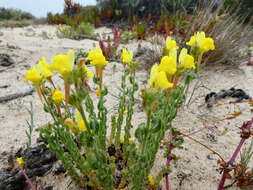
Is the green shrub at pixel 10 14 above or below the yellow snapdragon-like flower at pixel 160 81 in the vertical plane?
above

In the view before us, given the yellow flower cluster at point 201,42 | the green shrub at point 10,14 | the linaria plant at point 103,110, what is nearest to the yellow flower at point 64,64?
the linaria plant at point 103,110

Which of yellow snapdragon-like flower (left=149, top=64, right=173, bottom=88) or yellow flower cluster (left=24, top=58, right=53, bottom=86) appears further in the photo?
yellow flower cluster (left=24, top=58, right=53, bottom=86)

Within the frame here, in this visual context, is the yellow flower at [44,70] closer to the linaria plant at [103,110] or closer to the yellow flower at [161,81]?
the linaria plant at [103,110]

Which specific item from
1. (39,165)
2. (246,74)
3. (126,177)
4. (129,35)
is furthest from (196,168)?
(129,35)

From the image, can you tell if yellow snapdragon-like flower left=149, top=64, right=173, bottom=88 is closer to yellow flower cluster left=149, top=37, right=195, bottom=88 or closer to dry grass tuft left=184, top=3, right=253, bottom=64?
yellow flower cluster left=149, top=37, right=195, bottom=88

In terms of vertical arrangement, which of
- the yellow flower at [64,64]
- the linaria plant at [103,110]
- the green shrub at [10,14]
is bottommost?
the linaria plant at [103,110]

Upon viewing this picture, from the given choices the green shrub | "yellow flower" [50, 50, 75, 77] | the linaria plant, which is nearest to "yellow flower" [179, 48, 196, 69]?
the linaria plant

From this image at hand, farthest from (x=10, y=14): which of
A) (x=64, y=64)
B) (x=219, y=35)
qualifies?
(x=64, y=64)

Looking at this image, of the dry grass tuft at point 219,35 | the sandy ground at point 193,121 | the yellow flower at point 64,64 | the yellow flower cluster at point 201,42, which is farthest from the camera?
the dry grass tuft at point 219,35

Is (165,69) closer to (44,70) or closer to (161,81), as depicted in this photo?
(161,81)
